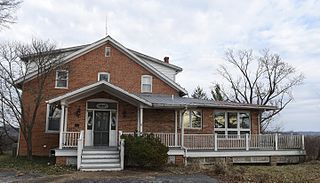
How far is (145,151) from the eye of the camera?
51.8 feet

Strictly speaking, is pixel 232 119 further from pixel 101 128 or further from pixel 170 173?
pixel 170 173

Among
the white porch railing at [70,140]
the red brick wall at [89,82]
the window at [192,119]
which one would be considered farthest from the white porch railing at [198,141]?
the white porch railing at [70,140]

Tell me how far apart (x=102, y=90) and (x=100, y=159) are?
14.7 feet

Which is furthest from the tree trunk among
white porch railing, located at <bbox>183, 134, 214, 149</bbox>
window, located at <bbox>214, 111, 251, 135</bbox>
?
window, located at <bbox>214, 111, 251, 135</bbox>

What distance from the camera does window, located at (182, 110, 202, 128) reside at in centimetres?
2238

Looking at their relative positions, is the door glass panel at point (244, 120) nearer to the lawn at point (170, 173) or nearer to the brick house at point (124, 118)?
the brick house at point (124, 118)

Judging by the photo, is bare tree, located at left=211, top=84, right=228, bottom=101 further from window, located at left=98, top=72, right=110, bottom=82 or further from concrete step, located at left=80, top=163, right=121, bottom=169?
concrete step, located at left=80, top=163, right=121, bottom=169

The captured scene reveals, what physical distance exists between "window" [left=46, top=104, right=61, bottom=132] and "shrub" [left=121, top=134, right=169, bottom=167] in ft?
21.8

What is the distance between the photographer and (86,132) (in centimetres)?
1995

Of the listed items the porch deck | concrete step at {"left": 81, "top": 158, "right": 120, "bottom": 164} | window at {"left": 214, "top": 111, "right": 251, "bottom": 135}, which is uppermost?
window at {"left": 214, "top": 111, "right": 251, "bottom": 135}

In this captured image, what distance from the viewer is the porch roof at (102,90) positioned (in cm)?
1778

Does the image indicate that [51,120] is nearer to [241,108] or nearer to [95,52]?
[95,52]

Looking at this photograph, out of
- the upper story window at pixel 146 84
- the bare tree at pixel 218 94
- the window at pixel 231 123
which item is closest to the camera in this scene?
the window at pixel 231 123

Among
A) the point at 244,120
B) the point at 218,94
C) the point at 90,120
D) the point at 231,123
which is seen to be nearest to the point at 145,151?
the point at 90,120
